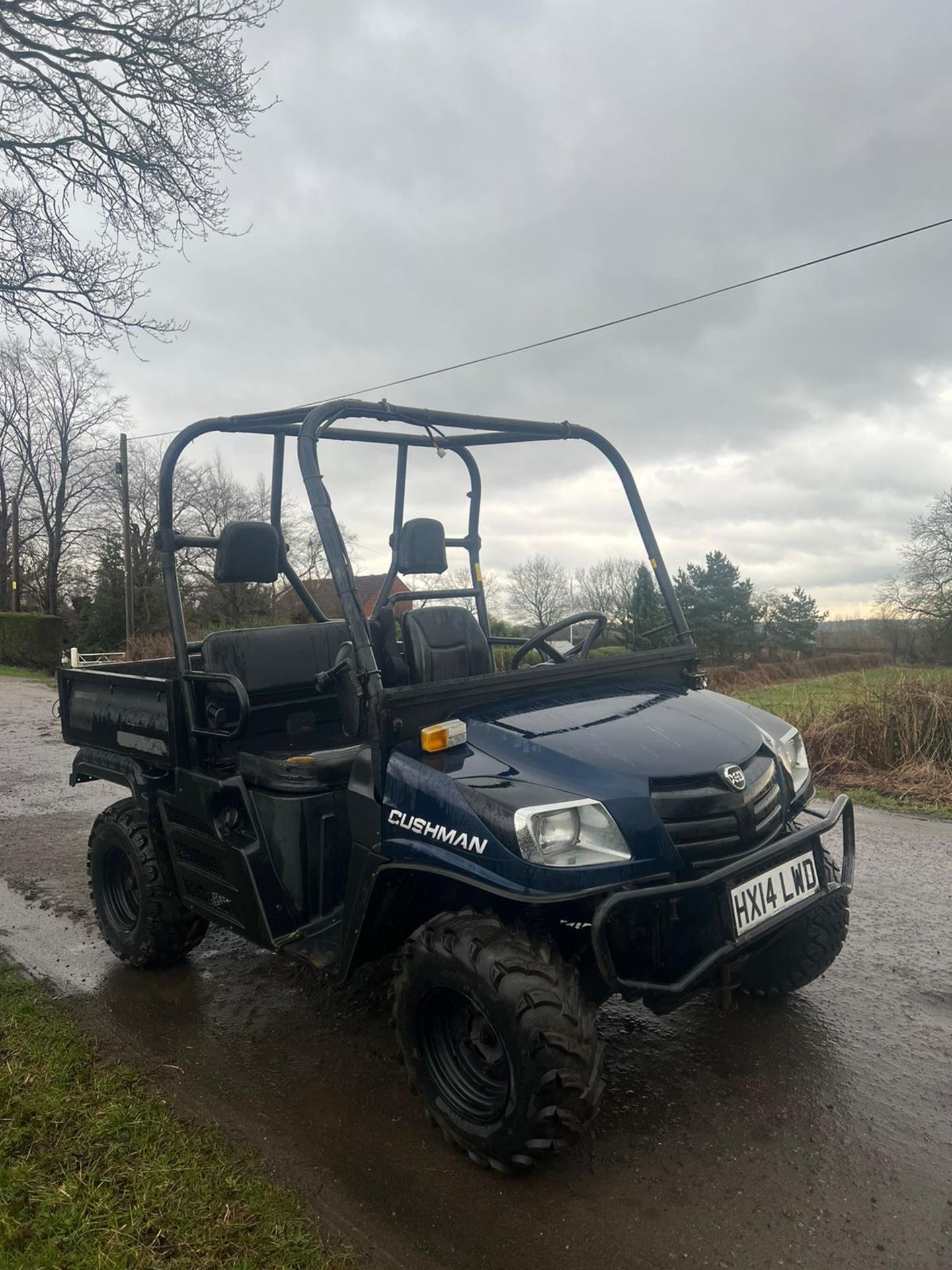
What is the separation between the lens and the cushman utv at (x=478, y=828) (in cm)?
245

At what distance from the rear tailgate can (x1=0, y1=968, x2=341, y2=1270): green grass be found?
1292mm

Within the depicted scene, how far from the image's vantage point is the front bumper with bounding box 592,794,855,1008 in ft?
7.86

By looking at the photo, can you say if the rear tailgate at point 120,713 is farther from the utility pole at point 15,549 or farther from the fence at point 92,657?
the utility pole at point 15,549

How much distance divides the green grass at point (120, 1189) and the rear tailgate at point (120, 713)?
1.29 m

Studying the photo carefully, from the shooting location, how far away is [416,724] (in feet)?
9.61

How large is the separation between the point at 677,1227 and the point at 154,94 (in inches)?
380

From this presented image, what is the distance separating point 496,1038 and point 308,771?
3.74ft

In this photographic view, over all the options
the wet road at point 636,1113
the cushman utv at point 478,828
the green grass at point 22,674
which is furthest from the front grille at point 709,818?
the green grass at point 22,674

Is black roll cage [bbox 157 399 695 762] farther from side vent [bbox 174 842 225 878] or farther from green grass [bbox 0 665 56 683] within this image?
green grass [bbox 0 665 56 683]

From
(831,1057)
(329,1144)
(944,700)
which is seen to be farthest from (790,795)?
(944,700)

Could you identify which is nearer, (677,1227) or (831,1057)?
(677,1227)

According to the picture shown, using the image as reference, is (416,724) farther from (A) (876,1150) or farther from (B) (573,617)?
(A) (876,1150)

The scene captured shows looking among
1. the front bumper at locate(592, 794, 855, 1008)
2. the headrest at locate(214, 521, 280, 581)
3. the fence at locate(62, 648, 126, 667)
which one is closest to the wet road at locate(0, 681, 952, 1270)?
the front bumper at locate(592, 794, 855, 1008)

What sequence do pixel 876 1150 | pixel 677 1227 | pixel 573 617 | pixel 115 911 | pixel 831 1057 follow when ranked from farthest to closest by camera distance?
pixel 115 911, pixel 573 617, pixel 831 1057, pixel 876 1150, pixel 677 1227
